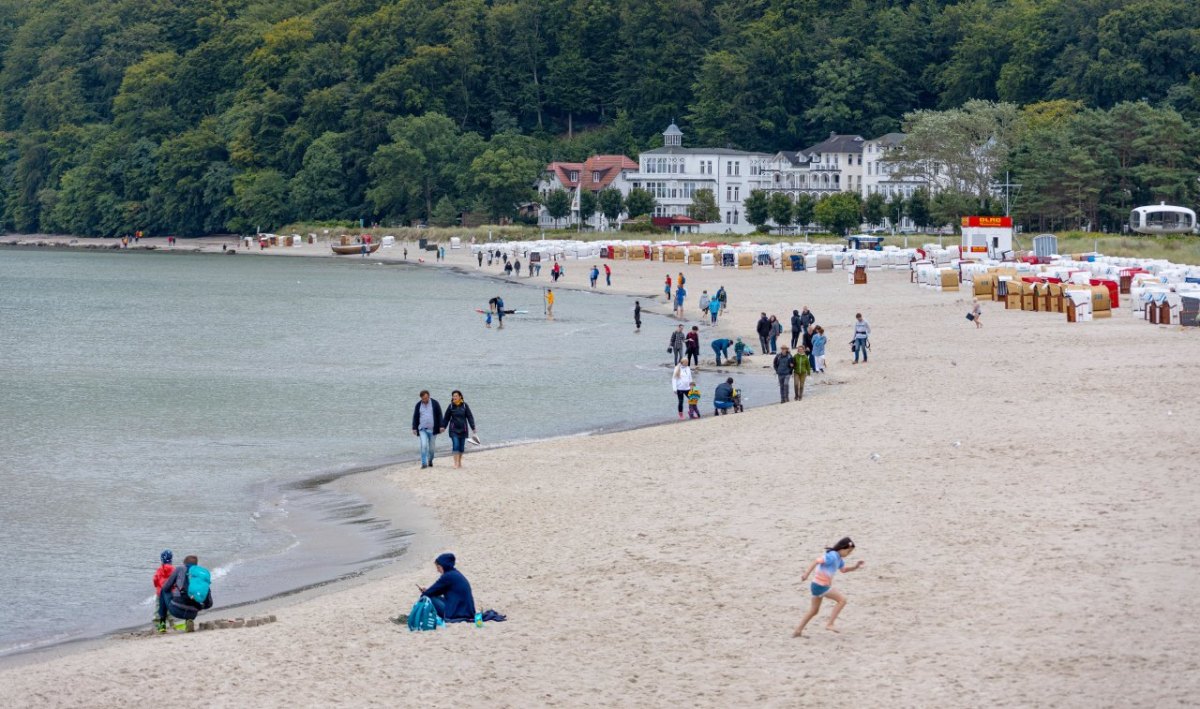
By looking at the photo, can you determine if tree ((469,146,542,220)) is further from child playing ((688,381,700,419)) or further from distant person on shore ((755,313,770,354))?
child playing ((688,381,700,419))

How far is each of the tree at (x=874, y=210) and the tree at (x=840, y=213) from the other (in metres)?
0.56

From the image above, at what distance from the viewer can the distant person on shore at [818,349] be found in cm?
3503

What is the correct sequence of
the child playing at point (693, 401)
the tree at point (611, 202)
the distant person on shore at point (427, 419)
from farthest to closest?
the tree at point (611, 202) → the child playing at point (693, 401) → the distant person on shore at point (427, 419)

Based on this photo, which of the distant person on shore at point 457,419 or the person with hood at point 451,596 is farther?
the distant person on shore at point 457,419

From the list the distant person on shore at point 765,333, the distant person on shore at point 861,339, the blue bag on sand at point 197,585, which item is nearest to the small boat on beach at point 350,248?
the distant person on shore at point 765,333

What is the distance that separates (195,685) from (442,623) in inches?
104

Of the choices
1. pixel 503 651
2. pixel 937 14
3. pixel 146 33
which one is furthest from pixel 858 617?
pixel 146 33

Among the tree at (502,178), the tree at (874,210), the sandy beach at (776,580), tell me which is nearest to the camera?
the sandy beach at (776,580)

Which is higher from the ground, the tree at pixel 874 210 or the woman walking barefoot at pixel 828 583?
the tree at pixel 874 210

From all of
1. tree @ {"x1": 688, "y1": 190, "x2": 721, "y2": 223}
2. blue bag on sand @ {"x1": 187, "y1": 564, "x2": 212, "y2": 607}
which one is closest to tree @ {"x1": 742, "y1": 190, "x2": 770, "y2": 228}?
tree @ {"x1": 688, "y1": 190, "x2": 721, "y2": 223}

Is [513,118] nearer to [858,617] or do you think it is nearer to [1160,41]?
[1160,41]

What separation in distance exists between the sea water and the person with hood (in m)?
3.64

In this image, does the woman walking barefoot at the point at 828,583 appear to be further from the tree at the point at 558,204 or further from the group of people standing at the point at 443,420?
the tree at the point at 558,204

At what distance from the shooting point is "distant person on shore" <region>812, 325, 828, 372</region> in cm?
3503
